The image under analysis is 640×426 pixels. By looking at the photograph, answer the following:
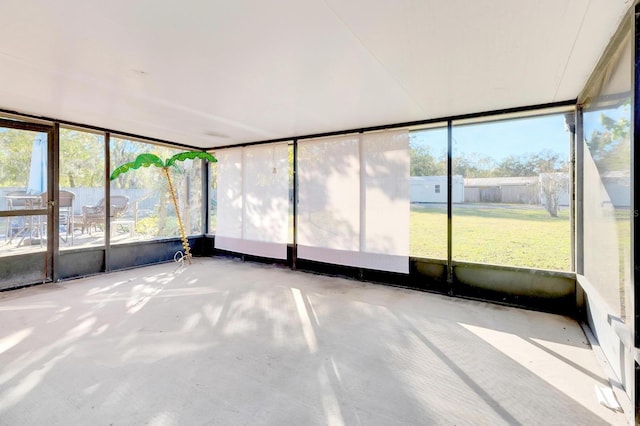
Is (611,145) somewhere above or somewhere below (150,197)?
above

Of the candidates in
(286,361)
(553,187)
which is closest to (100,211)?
(286,361)

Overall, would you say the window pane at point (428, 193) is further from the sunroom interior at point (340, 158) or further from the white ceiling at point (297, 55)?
the white ceiling at point (297, 55)

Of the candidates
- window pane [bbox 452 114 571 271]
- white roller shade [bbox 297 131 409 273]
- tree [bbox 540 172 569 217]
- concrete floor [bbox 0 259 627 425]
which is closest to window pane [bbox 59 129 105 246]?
concrete floor [bbox 0 259 627 425]

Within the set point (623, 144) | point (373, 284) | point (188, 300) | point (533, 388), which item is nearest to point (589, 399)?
point (533, 388)

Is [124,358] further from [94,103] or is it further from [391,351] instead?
[94,103]

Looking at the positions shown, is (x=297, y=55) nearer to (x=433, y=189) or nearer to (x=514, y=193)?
(x=433, y=189)

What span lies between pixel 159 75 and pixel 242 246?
3759 mm

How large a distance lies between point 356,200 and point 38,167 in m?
4.53

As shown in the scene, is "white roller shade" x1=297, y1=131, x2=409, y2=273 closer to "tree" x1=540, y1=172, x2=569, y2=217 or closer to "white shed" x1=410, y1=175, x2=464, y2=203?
"white shed" x1=410, y1=175, x2=464, y2=203

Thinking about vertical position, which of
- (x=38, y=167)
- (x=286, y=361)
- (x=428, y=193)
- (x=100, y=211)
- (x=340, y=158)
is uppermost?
(x=340, y=158)

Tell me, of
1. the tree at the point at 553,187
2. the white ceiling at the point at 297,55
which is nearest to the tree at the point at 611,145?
the white ceiling at the point at 297,55

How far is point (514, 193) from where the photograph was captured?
4.45m

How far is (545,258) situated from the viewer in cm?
411

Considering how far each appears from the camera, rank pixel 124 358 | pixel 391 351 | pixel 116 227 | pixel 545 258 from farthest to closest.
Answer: pixel 116 227, pixel 545 258, pixel 391 351, pixel 124 358
